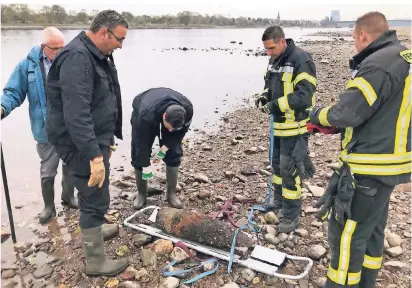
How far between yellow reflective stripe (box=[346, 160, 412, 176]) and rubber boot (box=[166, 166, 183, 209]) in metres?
2.72

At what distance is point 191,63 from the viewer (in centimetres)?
2486

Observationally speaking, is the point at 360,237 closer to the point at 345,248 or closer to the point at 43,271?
the point at 345,248

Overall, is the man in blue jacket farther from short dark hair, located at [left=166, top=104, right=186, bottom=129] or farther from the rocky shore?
short dark hair, located at [left=166, top=104, right=186, bottom=129]

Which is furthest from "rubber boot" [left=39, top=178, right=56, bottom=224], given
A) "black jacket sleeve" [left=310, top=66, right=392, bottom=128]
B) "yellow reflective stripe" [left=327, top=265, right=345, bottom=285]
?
"black jacket sleeve" [left=310, top=66, right=392, bottom=128]

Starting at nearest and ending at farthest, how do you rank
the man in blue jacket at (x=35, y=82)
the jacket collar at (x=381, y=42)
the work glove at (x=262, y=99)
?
the jacket collar at (x=381, y=42) → the man in blue jacket at (x=35, y=82) → the work glove at (x=262, y=99)

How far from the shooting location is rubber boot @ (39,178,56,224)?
4.59 meters

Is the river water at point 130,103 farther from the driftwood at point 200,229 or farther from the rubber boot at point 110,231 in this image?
the driftwood at point 200,229

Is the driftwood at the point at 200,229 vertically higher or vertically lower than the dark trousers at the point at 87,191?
lower

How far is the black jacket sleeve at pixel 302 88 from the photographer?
3844 millimetres

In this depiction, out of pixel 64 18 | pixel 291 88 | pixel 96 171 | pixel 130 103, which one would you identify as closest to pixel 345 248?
pixel 291 88

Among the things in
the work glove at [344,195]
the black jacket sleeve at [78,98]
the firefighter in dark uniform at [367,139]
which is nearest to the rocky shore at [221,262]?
the firefighter in dark uniform at [367,139]

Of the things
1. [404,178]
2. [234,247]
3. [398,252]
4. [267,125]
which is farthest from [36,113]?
[267,125]

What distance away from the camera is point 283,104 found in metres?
3.96

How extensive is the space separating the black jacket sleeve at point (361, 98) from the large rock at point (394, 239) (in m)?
1.97
